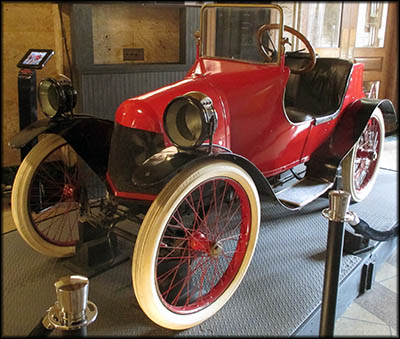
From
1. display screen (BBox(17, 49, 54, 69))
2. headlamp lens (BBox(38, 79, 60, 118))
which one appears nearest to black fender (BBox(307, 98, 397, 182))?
headlamp lens (BBox(38, 79, 60, 118))

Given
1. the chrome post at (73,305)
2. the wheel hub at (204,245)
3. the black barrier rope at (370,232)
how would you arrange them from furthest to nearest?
the black barrier rope at (370,232)
the wheel hub at (204,245)
the chrome post at (73,305)

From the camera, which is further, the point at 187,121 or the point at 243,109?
the point at 243,109

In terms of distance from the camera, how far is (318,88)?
2975mm

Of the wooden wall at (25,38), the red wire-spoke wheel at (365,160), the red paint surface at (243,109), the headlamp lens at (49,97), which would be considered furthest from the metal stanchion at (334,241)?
the wooden wall at (25,38)

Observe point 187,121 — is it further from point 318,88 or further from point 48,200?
point 318,88

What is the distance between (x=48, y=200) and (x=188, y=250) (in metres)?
1.27

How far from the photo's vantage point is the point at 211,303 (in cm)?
173

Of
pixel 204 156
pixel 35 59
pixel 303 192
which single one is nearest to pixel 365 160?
pixel 303 192

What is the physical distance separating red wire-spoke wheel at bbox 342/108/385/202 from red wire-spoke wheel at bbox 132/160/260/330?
117 centimetres

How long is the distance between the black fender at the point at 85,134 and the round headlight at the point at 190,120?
70 centimetres

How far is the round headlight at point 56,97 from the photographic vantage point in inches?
81.0

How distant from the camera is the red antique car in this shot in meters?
1.50

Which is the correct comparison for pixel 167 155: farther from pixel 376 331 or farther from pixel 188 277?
pixel 376 331

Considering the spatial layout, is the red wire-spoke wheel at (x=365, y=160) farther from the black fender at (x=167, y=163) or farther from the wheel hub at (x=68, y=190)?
the wheel hub at (x=68, y=190)
